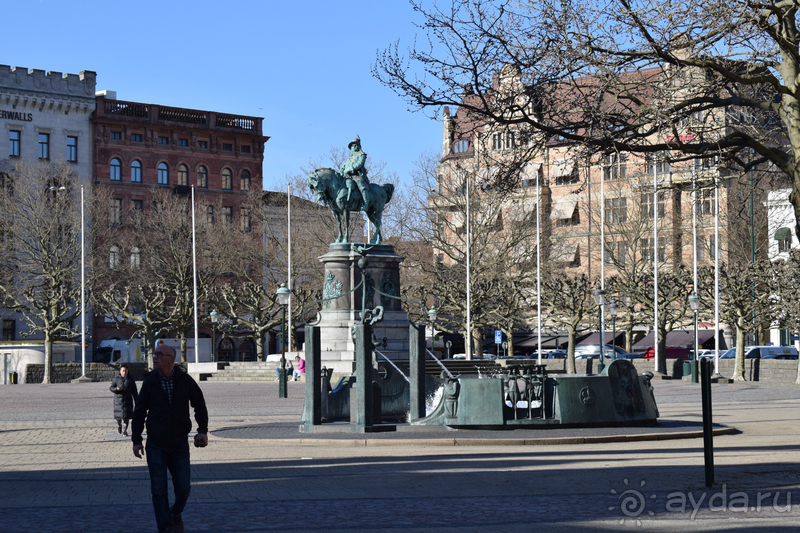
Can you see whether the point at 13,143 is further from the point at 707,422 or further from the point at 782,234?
the point at 707,422

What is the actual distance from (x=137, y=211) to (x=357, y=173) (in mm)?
38522

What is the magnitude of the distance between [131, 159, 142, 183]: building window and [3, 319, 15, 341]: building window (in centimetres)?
1424

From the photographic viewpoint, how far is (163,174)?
81.8 m

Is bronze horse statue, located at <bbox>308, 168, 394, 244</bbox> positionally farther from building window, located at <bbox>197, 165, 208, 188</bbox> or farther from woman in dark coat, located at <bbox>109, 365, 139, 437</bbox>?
building window, located at <bbox>197, 165, 208, 188</bbox>

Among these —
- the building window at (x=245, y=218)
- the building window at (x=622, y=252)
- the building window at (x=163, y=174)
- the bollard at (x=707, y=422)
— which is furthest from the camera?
the building window at (x=163, y=174)

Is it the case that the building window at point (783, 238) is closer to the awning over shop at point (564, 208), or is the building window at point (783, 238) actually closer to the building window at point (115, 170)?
the awning over shop at point (564, 208)

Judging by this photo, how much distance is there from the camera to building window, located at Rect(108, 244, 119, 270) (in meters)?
72.1

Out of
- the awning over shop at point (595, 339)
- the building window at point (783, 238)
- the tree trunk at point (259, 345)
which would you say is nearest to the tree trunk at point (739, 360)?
the building window at point (783, 238)

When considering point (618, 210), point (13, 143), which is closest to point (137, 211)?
point (13, 143)

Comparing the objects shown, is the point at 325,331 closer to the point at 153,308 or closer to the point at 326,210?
the point at 153,308

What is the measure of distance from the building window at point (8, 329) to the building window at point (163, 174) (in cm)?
1570

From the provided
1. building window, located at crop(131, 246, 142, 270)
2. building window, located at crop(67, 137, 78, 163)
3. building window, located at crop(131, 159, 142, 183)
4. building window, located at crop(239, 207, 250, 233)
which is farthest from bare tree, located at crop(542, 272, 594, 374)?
building window, located at crop(67, 137, 78, 163)

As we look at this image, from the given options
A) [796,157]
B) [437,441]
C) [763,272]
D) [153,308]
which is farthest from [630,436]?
[153,308]

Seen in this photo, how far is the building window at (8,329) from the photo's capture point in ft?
236
